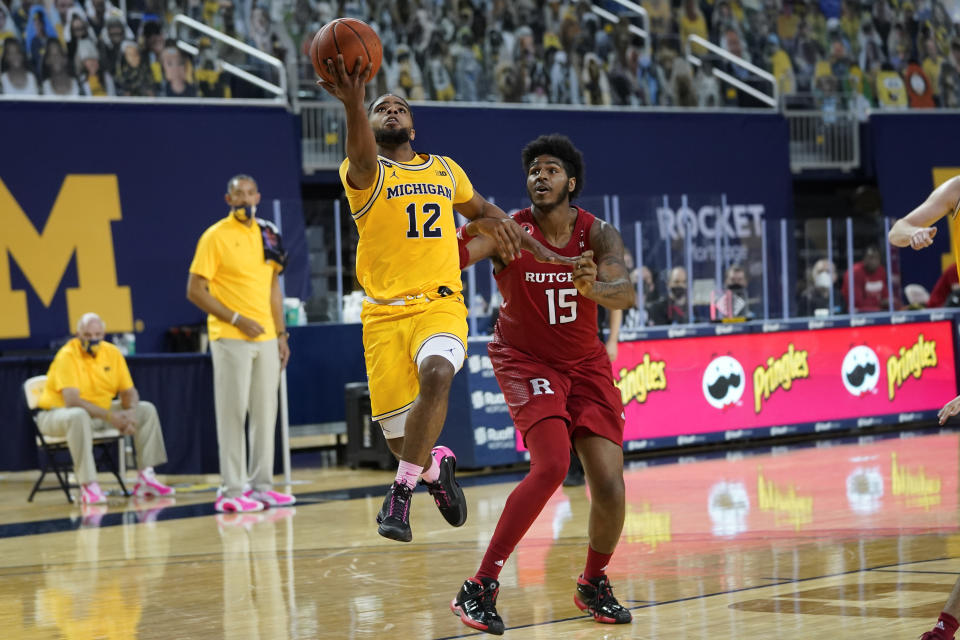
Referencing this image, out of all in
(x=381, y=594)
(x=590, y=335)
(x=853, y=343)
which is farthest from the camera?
(x=853, y=343)

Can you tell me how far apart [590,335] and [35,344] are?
35.2 feet

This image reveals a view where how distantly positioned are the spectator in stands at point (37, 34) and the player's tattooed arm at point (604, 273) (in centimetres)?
1211

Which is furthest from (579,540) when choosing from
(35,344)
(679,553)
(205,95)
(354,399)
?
(205,95)

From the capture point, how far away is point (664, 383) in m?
13.3

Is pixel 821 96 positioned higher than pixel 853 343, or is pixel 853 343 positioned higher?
pixel 821 96

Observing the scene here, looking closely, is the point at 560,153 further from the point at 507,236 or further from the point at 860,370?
the point at 860,370

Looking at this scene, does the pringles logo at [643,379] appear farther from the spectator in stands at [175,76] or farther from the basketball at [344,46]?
the basketball at [344,46]

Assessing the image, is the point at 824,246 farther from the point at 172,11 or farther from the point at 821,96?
the point at 172,11

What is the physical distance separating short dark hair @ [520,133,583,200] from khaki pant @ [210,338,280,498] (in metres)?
4.63

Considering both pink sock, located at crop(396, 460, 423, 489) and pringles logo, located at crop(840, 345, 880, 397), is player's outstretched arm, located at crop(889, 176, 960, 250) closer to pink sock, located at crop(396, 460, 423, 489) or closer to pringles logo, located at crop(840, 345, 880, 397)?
pink sock, located at crop(396, 460, 423, 489)

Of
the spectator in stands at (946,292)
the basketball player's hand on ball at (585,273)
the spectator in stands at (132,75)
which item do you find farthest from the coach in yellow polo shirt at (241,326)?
the spectator in stands at (946,292)

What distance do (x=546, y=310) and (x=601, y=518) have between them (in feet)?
3.04

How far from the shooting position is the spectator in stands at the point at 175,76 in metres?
16.9

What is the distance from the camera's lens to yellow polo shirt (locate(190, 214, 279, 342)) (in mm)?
10102
